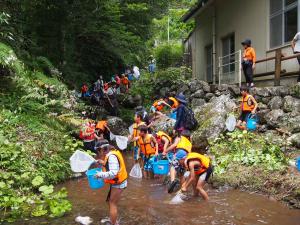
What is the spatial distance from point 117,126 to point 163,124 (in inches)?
133

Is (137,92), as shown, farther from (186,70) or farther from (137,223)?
(137,223)

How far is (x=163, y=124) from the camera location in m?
15.4

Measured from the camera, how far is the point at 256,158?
33.3 feet

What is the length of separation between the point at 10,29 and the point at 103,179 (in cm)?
896

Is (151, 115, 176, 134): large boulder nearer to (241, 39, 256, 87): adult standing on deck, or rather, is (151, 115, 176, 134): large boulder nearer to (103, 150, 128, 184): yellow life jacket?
(241, 39, 256, 87): adult standing on deck

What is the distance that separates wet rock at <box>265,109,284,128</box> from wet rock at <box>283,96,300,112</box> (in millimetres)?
200

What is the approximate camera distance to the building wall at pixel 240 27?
1490 cm

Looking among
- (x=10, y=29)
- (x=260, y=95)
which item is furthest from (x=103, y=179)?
(x=10, y=29)

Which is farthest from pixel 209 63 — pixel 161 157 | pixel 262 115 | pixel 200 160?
pixel 200 160

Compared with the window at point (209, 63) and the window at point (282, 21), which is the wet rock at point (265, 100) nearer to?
the window at point (282, 21)

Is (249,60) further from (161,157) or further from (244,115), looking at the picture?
(161,157)

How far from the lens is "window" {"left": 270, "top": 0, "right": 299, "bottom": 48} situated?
13.3m

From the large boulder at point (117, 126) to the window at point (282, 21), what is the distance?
7.06 meters

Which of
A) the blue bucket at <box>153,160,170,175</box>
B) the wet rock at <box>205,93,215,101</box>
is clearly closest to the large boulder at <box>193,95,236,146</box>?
the wet rock at <box>205,93,215,101</box>
